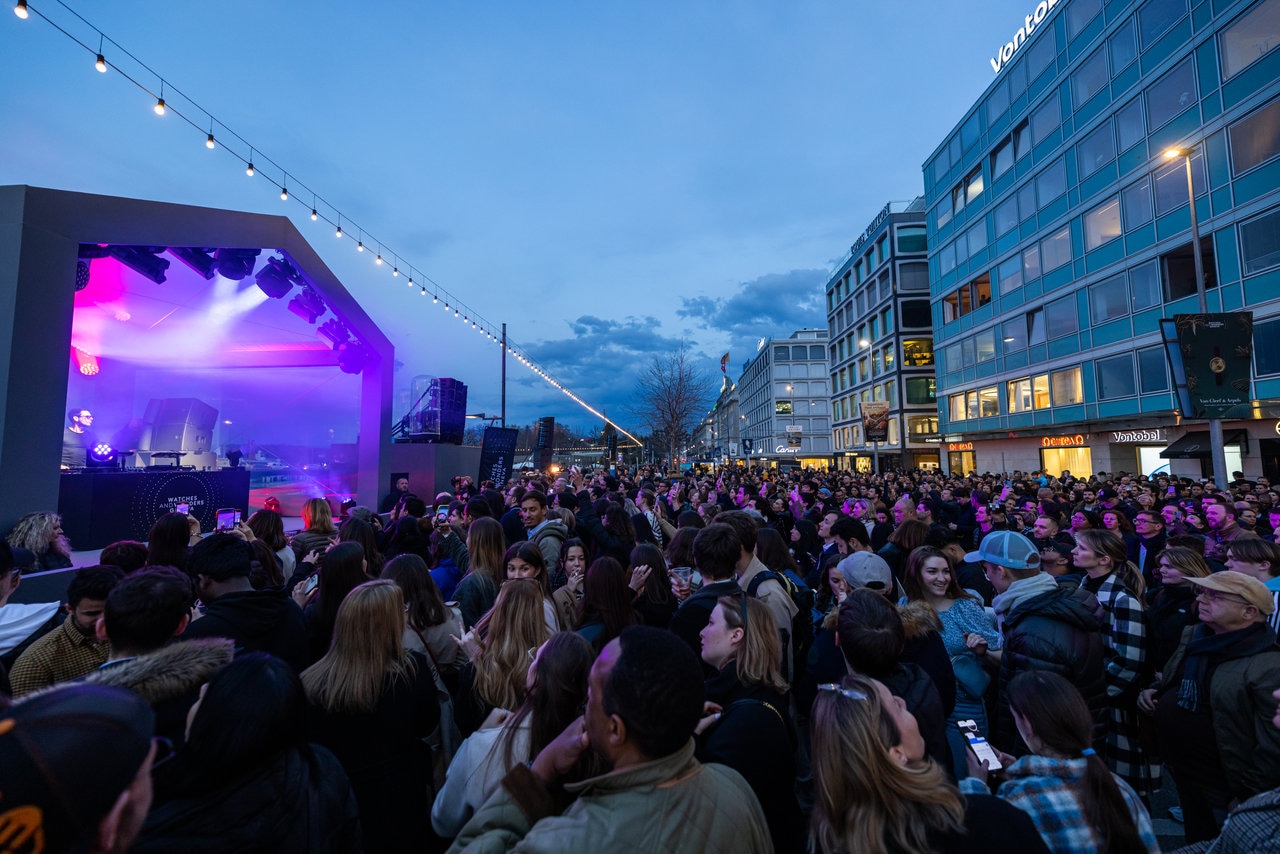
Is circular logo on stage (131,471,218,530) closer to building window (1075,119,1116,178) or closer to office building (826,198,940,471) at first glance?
building window (1075,119,1116,178)

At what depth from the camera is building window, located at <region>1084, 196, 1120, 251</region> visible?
2148 cm

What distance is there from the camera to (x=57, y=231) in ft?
26.1

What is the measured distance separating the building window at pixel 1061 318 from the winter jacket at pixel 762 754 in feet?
95.6

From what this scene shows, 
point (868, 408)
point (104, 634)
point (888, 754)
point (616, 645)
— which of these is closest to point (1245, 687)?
point (888, 754)

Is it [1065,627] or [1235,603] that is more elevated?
[1235,603]

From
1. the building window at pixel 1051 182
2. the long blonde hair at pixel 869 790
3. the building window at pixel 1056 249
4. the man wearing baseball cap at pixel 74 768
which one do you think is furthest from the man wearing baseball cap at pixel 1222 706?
the building window at pixel 1051 182

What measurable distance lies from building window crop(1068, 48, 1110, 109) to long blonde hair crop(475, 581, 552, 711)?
30295 mm

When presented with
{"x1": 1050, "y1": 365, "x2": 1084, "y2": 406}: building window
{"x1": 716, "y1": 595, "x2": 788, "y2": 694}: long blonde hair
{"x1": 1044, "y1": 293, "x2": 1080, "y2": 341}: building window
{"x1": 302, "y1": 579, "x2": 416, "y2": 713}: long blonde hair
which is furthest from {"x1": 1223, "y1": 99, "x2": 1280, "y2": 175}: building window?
{"x1": 302, "y1": 579, "x2": 416, "y2": 713}: long blonde hair

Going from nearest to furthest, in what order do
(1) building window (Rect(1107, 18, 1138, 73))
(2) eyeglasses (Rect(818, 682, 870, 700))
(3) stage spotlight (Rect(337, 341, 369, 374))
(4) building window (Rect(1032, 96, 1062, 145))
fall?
1. (2) eyeglasses (Rect(818, 682, 870, 700))
2. (3) stage spotlight (Rect(337, 341, 369, 374))
3. (1) building window (Rect(1107, 18, 1138, 73))
4. (4) building window (Rect(1032, 96, 1062, 145))

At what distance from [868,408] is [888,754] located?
2817 centimetres

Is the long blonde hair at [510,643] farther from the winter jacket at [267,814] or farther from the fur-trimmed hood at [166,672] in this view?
the fur-trimmed hood at [166,672]

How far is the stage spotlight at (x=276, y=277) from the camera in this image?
12.3 meters

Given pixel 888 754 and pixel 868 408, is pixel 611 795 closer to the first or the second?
pixel 888 754

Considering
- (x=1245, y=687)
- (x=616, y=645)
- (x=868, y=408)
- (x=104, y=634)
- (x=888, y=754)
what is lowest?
(x=1245, y=687)
